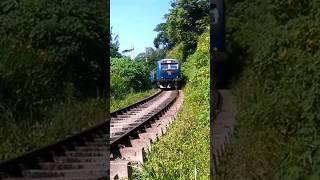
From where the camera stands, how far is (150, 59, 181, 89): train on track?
5.54 meters

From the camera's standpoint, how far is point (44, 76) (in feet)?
16.6

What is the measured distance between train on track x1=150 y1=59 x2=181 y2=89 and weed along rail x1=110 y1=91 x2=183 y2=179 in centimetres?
17

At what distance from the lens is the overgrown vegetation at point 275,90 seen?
400 cm

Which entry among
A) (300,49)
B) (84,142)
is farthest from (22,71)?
(300,49)

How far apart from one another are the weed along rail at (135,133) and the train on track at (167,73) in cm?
17

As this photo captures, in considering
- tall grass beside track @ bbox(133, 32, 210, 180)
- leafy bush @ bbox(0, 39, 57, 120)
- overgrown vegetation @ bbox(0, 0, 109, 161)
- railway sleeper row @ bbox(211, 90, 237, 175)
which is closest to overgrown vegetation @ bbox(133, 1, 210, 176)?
tall grass beside track @ bbox(133, 32, 210, 180)

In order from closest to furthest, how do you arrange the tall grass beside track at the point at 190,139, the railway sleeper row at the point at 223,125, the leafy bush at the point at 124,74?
the railway sleeper row at the point at 223,125 < the tall grass beside track at the point at 190,139 < the leafy bush at the point at 124,74

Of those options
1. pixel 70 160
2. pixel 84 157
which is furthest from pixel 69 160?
pixel 84 157

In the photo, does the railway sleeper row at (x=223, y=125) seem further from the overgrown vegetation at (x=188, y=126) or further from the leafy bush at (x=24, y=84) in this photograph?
the leafy bush at (x=24, y=84)

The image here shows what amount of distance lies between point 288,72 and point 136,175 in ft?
6.09

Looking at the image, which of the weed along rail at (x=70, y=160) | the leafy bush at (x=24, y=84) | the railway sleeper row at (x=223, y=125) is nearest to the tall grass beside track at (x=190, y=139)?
the railway sleeper row at (x=223, y=125)

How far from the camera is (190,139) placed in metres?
5.17

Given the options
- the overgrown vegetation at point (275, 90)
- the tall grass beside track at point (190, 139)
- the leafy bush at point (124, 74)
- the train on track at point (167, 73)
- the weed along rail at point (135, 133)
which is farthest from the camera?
the train on track at point (167, 73)

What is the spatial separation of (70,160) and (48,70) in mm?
937
